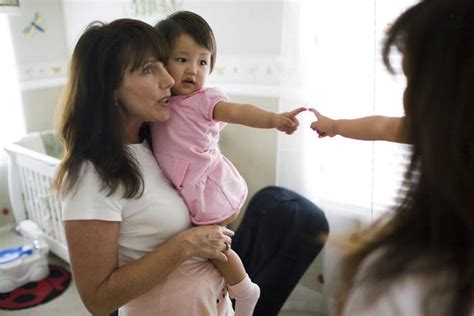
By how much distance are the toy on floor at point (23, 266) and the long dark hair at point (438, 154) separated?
2532 mm

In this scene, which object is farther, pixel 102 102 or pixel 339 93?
pixel 339 93

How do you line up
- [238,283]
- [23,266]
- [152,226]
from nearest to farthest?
[152,226] < [238,283] < [23,266]

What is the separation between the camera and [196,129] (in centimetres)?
112

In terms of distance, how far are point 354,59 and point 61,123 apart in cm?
124

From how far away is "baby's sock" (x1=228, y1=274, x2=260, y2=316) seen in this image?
1.22 metres

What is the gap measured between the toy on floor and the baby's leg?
1.83 m

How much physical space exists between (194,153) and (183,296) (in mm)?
377

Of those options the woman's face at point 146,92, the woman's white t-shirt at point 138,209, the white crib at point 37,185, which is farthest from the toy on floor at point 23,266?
the woman's face at point 146,92

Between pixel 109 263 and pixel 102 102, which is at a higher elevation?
pixel 102 102

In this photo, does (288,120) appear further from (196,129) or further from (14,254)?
(14,254)

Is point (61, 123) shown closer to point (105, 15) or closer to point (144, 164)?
point (144, 164)

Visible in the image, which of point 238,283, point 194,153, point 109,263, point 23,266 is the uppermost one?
point 194,153

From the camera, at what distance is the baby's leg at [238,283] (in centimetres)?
117

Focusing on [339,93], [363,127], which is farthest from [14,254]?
[363,127]
